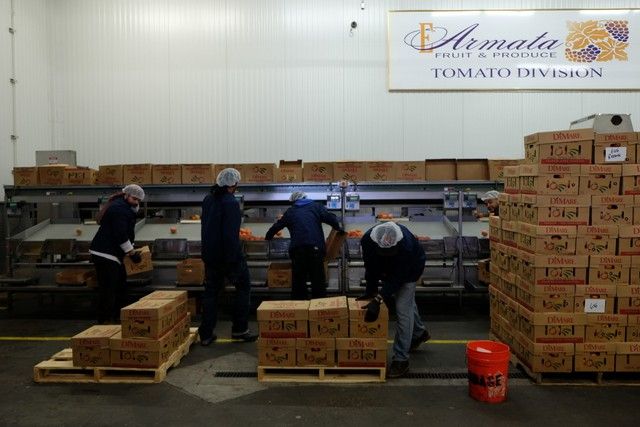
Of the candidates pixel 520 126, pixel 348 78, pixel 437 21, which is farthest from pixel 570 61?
pixel 348 78

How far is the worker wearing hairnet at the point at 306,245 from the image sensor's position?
6.33 m

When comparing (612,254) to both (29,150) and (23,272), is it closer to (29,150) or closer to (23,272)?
(23,272)

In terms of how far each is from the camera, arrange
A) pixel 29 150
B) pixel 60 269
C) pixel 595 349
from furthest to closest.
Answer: pixel 29 150 → pixel 60 269 → pixel 595 349

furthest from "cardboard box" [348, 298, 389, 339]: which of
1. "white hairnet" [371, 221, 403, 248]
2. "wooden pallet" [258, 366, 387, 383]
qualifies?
"white hairnet" [371, 221, 403, 248]

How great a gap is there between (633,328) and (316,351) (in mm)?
2849

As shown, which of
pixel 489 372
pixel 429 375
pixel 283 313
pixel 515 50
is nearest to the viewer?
pixel 489 372

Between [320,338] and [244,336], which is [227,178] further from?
[320,338]

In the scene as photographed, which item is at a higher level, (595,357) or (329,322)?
(329,322)

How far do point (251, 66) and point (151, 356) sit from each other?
622cm

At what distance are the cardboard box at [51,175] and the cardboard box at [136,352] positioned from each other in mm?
4038

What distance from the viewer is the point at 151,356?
15.8ft

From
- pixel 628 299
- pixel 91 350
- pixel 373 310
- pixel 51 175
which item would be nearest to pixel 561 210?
pixel 628 299

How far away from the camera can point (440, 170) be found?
7.65 meters

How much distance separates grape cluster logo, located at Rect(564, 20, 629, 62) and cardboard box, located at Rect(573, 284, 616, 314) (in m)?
6.30
